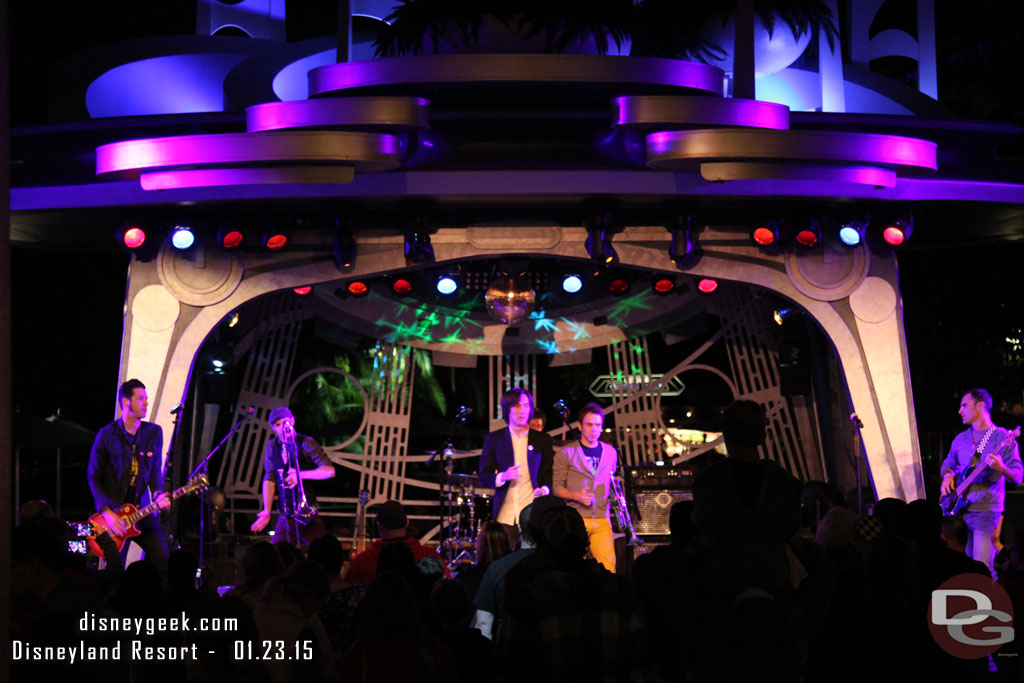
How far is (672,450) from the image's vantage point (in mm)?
13539

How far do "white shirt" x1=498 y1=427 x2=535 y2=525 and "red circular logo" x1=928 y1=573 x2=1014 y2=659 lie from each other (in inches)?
177

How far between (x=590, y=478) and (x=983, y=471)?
10.6 feet

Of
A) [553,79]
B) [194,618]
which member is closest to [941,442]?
[553,79]

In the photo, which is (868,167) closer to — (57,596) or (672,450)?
(672,450)

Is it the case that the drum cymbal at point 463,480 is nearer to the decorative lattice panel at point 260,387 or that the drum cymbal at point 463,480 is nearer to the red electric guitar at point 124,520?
the red electric guitar at point 124,520

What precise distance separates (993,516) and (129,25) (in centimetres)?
1153

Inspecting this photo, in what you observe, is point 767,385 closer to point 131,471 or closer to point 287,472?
point 287,472

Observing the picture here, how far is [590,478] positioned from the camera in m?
8.79

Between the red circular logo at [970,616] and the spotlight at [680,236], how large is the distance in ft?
19.1

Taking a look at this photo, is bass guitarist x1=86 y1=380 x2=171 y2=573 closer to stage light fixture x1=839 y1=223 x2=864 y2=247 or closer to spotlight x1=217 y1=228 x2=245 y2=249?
spotlight x1=217 y1=228 x2=245 y2=249

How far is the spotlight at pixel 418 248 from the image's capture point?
10.8m

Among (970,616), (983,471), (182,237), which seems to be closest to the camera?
(970,616)

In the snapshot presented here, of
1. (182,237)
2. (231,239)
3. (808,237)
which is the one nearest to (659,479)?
(808,237)

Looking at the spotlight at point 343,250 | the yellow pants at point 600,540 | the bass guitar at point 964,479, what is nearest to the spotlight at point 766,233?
the bass guitar at point 964,479
